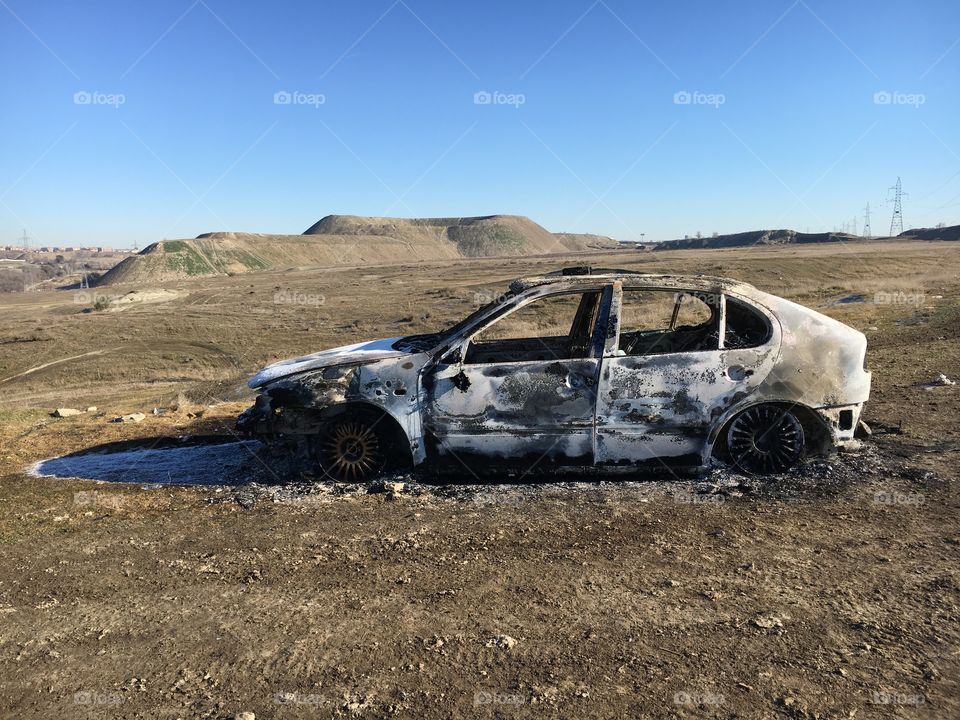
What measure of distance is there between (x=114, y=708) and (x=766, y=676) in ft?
8.86

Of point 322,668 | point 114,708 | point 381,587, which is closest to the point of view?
point 114,708

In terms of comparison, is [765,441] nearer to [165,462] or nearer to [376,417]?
[376,417]

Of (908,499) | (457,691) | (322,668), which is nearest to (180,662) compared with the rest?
(322,668)

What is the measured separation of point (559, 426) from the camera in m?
5.02

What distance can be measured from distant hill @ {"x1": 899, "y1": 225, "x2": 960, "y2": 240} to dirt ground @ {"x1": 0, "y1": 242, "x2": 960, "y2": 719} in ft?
427

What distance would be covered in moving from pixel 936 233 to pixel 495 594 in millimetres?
147137

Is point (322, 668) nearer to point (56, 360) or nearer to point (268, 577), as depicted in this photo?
point (268, 577)

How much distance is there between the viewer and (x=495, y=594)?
349cm

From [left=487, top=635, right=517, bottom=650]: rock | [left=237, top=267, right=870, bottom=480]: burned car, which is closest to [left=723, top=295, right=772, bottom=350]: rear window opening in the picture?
[left=237, top=267, right=870, bottom=480]: burned car

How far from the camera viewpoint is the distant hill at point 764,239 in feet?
427

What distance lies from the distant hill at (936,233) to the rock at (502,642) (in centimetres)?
13215

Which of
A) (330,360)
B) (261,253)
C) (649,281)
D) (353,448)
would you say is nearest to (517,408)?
(353,448)

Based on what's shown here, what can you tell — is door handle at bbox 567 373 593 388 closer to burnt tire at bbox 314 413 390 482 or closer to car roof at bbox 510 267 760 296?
car roof at bbox 510 267 760 296

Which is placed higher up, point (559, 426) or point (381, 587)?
point (559, 426)
